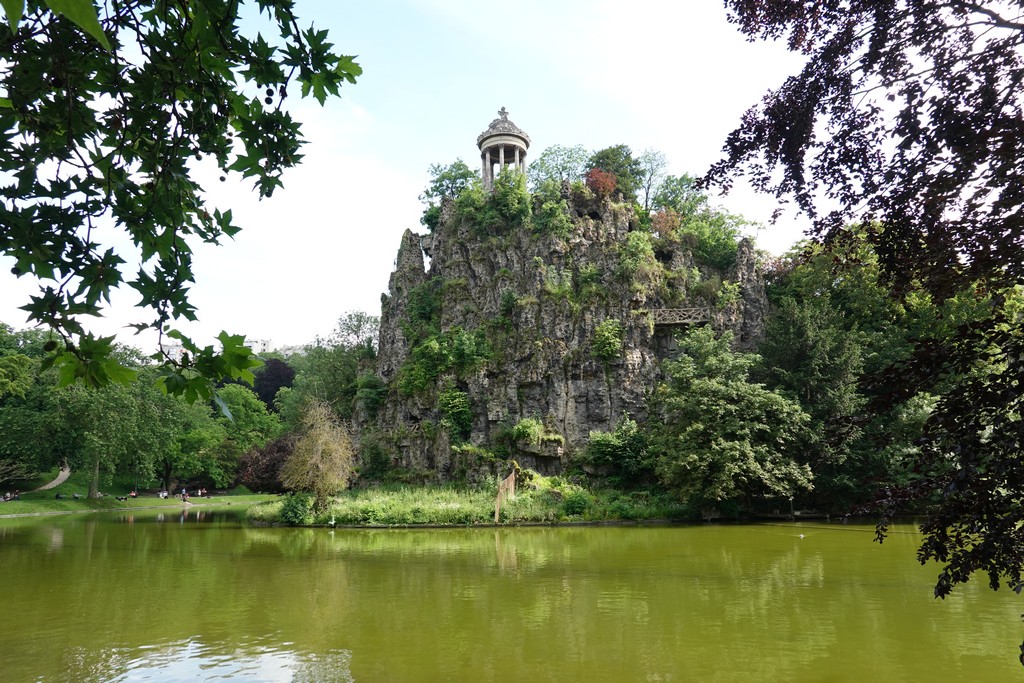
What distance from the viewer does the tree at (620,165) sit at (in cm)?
3831

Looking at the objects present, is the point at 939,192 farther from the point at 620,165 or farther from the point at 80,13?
the point at 620,165

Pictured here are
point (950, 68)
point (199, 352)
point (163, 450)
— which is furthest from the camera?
point (163, 450)

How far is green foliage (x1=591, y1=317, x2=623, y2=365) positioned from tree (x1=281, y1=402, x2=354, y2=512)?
488 inches

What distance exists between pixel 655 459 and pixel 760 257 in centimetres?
1609

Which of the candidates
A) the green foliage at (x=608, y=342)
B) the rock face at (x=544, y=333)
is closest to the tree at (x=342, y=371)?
the rock face at (x=544, y=333)

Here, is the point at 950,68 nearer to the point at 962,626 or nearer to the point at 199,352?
the point at 199,352

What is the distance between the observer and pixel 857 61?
463cm

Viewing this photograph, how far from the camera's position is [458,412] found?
29531 mm

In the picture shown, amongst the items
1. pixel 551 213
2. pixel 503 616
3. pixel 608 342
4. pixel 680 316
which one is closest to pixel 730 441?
pixel 608 342

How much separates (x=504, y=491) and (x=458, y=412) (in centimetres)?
641

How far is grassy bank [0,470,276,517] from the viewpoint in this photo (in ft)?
102

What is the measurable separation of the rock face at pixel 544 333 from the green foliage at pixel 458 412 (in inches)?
2.7

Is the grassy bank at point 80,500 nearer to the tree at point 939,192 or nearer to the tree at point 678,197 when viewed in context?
the tree at point 678,197

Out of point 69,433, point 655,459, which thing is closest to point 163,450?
point 69,433
